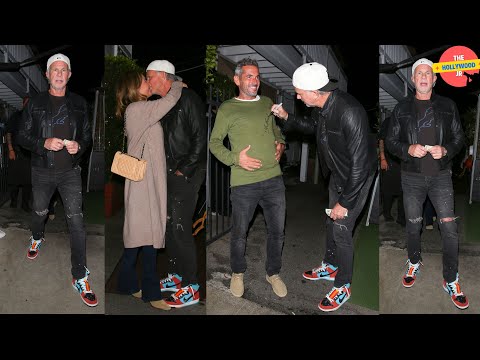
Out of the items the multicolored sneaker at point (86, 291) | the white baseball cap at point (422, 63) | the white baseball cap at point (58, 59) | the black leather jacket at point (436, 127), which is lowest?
the multicolored sneaker at point (86, 291)

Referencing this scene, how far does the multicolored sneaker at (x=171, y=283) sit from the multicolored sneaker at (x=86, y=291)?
0.59 m

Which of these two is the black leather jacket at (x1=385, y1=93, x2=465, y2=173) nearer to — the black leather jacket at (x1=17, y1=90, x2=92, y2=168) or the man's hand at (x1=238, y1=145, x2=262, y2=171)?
the man's hand at (x1=238, y1=145, x2=262, y2=171)

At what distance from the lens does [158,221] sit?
2656 mm

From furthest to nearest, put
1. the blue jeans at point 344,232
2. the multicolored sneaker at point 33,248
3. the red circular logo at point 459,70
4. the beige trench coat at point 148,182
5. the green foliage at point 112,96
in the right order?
the multicolored sneaker at point 33,248, the red circular logo at point 459,70, the blue jeans at point 344,232, the green foliage at point 112,96, the beige trench coat at point 148,182

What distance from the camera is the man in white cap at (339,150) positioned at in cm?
258

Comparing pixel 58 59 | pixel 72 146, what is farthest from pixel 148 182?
pixel 58 59

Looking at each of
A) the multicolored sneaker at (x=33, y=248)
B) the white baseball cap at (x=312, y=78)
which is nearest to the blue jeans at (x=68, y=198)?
the multicolored sneaker at (x=33, y=248)

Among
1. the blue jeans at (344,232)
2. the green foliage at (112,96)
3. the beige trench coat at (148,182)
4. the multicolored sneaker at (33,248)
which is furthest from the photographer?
the multicolored sneaker at (33,248)

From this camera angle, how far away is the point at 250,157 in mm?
2711

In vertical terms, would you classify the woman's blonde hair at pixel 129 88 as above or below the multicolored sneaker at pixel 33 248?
above

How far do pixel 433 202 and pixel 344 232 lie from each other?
757 mm

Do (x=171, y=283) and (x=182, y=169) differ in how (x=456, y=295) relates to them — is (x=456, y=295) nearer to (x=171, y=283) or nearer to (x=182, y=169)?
(x=171, y=283)

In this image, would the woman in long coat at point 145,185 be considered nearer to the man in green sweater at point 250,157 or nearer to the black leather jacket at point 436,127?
the man in green sweater at point 250,157

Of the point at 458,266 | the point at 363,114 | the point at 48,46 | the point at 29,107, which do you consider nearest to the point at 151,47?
the point at 48,46
